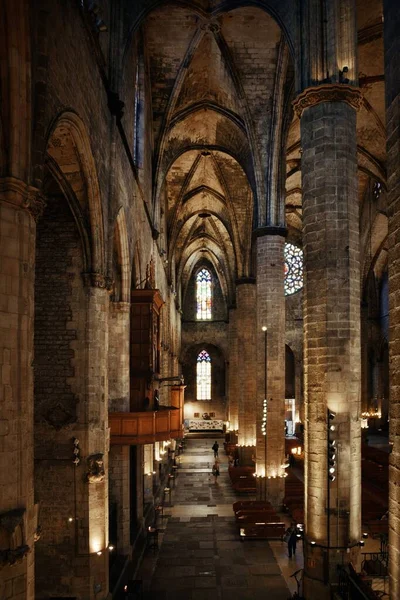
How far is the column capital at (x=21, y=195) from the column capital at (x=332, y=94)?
26.0 ft

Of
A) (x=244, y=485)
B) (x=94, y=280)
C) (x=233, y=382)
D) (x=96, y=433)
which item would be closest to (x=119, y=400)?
(x=96, y=433)

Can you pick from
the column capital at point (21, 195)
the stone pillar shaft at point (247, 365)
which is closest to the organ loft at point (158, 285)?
the column capital at point (21, 195)

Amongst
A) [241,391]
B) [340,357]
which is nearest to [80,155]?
[340,357]

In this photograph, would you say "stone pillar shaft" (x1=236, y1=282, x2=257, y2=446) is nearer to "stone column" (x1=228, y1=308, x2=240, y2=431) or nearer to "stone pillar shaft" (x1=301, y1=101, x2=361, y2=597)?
"stone column" (x1=228, y1=308, x2=240, y2=431)

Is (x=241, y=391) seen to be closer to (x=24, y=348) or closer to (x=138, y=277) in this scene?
(x=138, y=277)

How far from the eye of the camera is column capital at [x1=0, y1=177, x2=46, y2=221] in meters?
7.71

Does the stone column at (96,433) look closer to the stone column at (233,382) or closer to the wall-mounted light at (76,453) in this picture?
the wall-mounted light at (76,453)

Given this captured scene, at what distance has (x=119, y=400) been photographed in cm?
1705

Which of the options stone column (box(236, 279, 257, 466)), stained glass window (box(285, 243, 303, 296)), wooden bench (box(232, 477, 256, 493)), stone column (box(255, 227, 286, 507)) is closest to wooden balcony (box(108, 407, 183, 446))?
stone column (box(255, 227, 286, 507))

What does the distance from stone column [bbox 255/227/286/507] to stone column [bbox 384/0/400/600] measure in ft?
49.2

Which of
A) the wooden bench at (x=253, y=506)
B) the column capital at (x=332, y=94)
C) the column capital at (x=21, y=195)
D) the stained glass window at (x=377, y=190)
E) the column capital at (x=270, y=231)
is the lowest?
the wooden bench at (x=253, y=506)

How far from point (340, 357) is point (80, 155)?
7295 mm

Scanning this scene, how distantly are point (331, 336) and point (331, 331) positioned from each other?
115mm

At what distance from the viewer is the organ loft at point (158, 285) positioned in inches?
313
